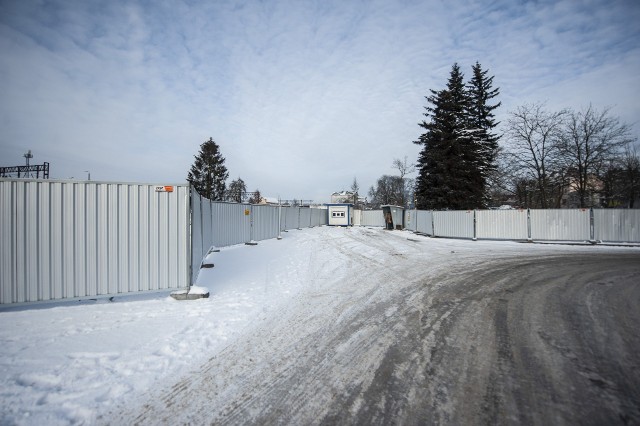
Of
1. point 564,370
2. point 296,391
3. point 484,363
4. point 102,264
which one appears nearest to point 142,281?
point 102,264

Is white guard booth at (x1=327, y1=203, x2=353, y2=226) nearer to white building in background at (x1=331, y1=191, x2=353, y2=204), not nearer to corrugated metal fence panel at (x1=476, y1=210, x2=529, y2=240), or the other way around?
corrugated metal fence panel at (x1=476, y1=210, x2=529, y2=240)

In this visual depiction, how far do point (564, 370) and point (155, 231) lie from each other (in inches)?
272

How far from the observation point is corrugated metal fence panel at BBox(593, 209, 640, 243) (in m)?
15.2

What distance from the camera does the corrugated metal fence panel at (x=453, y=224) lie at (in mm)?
18781

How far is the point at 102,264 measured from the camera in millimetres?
5566

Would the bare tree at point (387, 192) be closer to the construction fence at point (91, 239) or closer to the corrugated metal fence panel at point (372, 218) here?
the corrugated metal fence panel at point (372, 218)

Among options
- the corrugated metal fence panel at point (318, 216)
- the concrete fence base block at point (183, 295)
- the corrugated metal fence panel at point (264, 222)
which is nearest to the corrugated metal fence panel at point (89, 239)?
the concrete fence base block at point (183, 295)

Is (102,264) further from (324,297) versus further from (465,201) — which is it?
(465,201)

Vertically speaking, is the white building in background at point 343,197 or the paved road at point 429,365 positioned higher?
the white building in background at point 343,197

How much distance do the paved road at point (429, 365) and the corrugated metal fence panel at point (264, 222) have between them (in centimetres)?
1141

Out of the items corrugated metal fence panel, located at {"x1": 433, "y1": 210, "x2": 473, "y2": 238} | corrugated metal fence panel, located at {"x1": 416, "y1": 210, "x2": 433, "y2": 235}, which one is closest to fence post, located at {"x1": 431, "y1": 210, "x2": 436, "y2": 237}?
corrugated metal fence panel, located at {"x1": 433, "y1": 210, "x2": 473, "y2": 238}

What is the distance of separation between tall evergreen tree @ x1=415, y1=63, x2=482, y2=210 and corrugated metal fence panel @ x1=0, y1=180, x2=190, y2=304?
85.1 ft

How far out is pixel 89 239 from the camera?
18.0ft

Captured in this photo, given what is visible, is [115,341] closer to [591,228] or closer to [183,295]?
[183,295]
